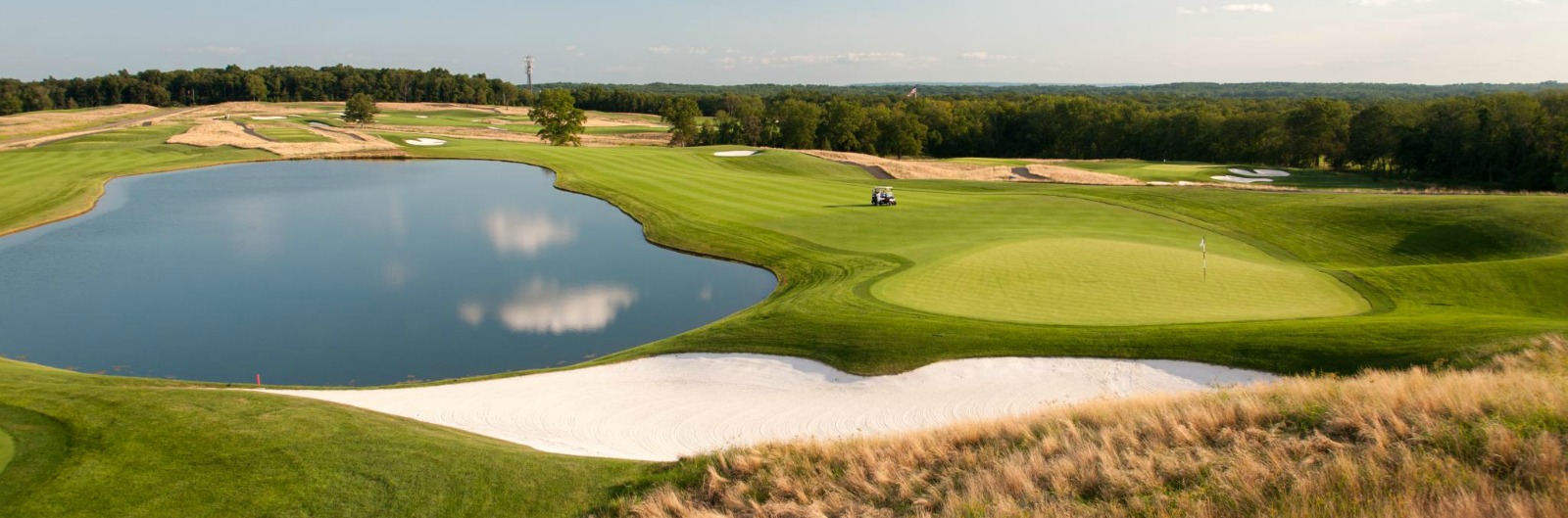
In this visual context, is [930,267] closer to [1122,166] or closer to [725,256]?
[725,256]

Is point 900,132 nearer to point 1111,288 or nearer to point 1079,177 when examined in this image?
point 1079,177

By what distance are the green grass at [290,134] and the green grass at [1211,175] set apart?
2368 inches

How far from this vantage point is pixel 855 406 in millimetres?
12008

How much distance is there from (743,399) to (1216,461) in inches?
278

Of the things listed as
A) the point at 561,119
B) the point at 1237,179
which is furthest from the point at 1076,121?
the point at 561,119

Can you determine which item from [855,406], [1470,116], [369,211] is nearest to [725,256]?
[855,406]

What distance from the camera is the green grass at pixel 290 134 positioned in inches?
2589

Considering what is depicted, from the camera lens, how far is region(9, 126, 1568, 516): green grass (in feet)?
24.3

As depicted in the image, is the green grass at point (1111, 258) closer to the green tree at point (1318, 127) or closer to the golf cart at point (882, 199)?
the golf cart at point (882, 199)

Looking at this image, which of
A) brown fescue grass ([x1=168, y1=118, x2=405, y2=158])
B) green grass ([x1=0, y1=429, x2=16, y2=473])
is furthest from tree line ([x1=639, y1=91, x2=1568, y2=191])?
green grass ([x1=0, y1=429, x2=16, y2=473])

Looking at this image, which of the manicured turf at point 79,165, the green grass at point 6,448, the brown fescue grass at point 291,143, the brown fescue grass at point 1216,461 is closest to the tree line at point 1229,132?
the brown fescue grass at point 291,143

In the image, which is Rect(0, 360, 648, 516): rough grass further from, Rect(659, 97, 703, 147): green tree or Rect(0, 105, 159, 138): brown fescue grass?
Rect(659, 97, 703, 147): green tree

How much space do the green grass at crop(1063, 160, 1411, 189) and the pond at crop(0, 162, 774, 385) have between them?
124ft

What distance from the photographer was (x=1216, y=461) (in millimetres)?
7020
